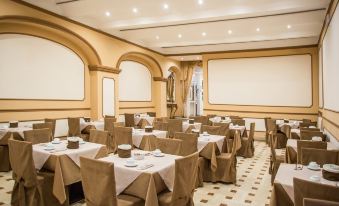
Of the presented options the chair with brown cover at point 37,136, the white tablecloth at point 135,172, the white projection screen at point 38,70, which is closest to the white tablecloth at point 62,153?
the chair with brown cover at point 37,136

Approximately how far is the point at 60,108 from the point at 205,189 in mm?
5450

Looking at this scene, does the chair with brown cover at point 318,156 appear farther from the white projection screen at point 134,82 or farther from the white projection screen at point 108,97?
the white projection screen at point 134,82

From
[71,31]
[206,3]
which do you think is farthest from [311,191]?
[71,31]

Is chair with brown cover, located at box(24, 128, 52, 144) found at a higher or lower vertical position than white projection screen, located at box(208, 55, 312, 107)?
lower

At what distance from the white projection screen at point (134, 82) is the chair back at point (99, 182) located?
8204 mm

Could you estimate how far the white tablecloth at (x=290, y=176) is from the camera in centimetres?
247

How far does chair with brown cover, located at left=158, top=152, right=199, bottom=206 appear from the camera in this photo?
107 inches

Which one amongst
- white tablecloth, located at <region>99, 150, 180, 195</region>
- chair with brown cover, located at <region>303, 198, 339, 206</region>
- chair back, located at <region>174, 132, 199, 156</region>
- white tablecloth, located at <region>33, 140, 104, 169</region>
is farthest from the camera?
chair back, located at <region>174, 132, 199, 156</region>

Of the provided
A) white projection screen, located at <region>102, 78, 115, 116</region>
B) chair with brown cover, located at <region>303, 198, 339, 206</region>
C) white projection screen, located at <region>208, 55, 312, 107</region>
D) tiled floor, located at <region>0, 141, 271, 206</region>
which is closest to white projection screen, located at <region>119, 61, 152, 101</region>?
white projection screen, located at <region>102, 78, 115, 116</region>

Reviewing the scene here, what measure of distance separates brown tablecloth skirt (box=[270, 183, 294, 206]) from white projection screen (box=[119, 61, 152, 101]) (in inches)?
346

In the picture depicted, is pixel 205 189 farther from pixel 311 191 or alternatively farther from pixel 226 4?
pixel 226 4

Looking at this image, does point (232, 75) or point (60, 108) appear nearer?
point (60, 108)

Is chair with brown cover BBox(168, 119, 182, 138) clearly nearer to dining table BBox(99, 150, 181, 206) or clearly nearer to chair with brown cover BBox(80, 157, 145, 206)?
dining table BBox(99, 150, 181, 206)

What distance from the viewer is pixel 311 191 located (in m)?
1.95
